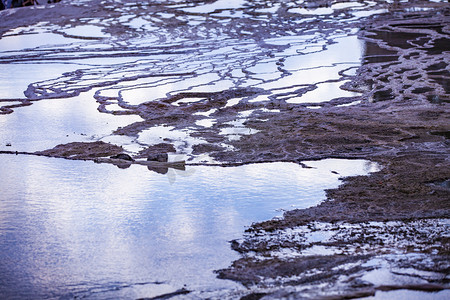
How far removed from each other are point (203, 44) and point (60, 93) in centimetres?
650

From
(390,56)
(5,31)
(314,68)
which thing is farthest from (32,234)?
(5,31)

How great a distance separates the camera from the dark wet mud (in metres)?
3.43

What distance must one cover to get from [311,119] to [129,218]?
320 centimetres

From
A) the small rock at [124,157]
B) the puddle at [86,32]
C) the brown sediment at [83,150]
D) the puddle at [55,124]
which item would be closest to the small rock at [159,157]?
the small rock at [124,157]

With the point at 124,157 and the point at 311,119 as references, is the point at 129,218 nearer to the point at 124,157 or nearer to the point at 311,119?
the point at 124,157

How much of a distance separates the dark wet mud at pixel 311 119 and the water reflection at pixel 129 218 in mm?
224

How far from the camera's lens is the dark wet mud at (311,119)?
3.43 m

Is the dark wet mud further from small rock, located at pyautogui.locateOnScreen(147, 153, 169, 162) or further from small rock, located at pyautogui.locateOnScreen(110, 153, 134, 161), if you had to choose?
small rock, located at pyautogui.locateOnScreen(147, 153, 169, 162)

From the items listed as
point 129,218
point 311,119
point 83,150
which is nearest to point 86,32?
point 311,119

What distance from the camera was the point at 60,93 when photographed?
9688 millimetres

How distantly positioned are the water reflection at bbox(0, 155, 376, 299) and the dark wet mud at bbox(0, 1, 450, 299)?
22 centimetres

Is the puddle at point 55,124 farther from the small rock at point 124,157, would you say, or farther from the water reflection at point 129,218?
the small rock at point 124,157

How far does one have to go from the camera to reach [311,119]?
22.7ft

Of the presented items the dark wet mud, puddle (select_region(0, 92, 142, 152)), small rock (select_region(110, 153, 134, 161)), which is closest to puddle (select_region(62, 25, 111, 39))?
the dark wet mud
